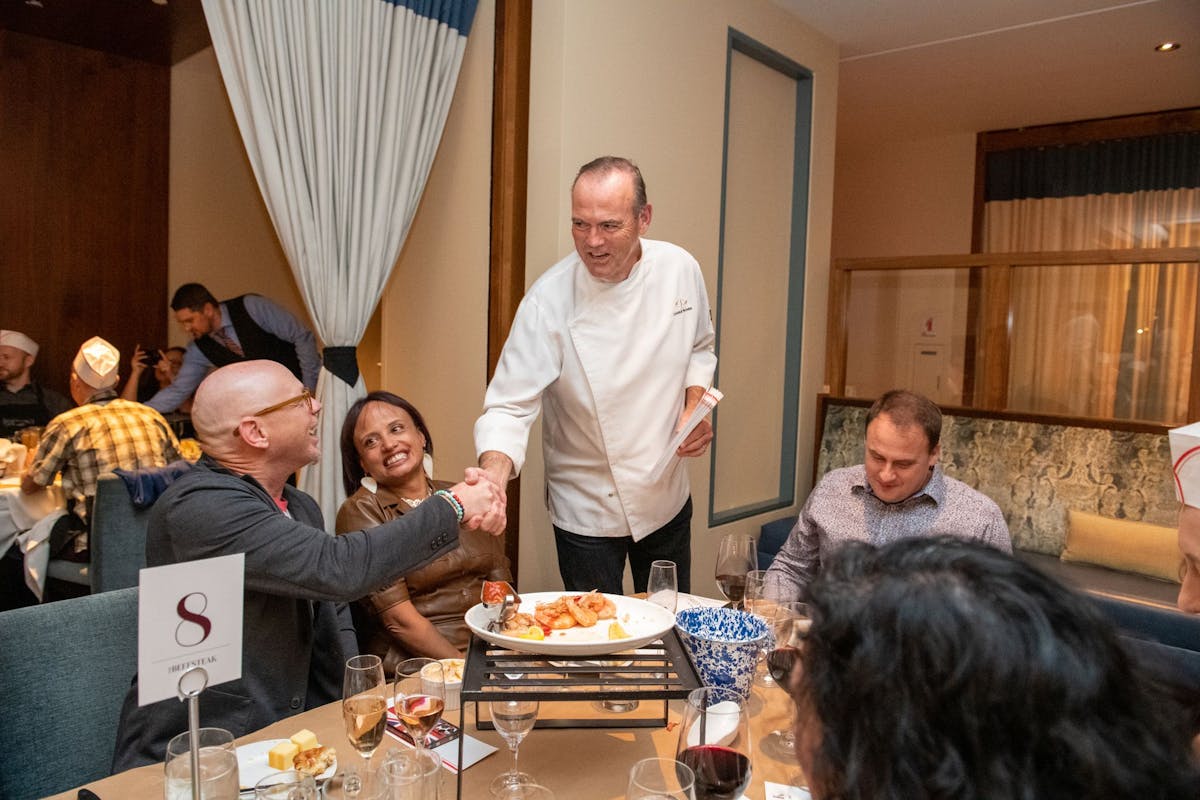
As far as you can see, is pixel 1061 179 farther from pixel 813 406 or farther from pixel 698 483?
pixel 698 483

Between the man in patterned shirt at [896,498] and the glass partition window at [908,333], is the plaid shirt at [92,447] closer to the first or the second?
the man in patterned shirt at [896,498]

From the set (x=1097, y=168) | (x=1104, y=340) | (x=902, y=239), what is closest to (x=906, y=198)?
(x=902, y=239)

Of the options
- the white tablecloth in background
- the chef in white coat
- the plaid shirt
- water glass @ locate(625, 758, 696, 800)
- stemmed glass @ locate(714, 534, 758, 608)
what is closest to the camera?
water glass @ locate(625, 758, 696, 800)

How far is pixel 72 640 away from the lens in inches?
60.1

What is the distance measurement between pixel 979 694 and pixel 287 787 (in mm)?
881

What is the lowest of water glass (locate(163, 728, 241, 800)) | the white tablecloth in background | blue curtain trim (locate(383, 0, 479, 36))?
the white tablecloth in background

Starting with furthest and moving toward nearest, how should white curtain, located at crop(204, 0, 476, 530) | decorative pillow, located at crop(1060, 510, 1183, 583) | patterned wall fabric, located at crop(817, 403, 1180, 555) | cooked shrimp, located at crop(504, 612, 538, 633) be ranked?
1. patterned wall fabric, located at crop(817, 403, 1180, 555)
2. decorative pillow, located at crop(1060, 510, 1183, 583)
3. white curtain, located at crop(204, 0, 476, 530)
4. cooked shrimp, located at crop(504, 612, 538, 633)

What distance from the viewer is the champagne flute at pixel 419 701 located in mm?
1212

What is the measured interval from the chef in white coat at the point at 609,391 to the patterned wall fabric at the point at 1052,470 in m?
2.25

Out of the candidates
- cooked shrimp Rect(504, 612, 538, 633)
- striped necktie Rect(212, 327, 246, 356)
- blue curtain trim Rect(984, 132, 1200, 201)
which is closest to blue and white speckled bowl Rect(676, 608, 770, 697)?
cooked shrimp Rect(504, 612, 538, 633)

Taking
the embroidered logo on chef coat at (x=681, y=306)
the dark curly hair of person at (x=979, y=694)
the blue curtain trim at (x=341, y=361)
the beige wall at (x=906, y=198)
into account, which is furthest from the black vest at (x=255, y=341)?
the beige wall at (x=906, y=198)

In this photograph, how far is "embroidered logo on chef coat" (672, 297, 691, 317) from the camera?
8.50ft

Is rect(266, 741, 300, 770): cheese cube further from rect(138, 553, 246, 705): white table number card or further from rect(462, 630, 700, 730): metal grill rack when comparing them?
rect(462, 630, 700, 730): metal grill rack

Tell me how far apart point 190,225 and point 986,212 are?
604cm
